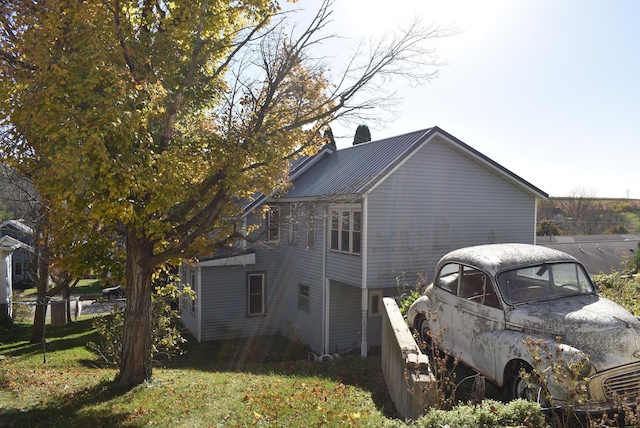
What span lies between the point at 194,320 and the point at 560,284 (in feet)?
A: 52.3

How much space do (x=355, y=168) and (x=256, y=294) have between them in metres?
7.10

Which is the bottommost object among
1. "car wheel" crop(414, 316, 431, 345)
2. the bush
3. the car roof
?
"car wheel" crop(414, 316, 431, 345)

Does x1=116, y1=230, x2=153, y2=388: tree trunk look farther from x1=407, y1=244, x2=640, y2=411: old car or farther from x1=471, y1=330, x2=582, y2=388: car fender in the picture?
x1=471, y1=330, x2=582, y2=388: car fender

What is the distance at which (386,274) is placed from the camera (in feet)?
→ 51.7

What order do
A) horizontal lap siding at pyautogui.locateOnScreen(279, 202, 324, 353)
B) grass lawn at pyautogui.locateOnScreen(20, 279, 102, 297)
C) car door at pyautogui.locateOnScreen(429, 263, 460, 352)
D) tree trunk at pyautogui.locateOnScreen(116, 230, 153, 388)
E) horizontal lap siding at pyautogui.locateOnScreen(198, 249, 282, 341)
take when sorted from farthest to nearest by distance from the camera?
grass lawn at pyautogui.locateOnScreen(20, 279, 102, 297)
horizontal lap siding at pyautogui.locateOnScreen(198, 249, 282, 341)
horizontal lap siding at pyautogui.locateOnScreen(279, 202, 324, 353)
tree trunk at pyautogui.locateOnScreen(116, 230, 153, 388)
car door at pyautogui.locateOnScreen(429, 263, 460, 352)

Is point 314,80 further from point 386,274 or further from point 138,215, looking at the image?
point 386,274

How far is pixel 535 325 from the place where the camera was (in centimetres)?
641

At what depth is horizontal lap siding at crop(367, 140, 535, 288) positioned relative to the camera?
15.7 meters

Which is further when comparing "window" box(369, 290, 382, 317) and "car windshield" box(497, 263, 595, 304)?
"window" box(369, 290, 382, 317)

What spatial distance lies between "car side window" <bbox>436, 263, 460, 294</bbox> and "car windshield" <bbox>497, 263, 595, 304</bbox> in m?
1.07

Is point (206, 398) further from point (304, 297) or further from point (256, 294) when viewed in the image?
point (256, 294)

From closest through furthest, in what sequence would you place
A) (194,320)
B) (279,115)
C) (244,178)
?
1. (244,178)
2. (279,115)
3. (194,320)

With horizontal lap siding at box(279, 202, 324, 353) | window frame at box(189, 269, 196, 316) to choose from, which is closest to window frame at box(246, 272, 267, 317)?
horizontal lap siding at box(279, 202, 324, 353)

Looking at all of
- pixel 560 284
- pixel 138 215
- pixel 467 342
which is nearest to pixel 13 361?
pixel 138 215
